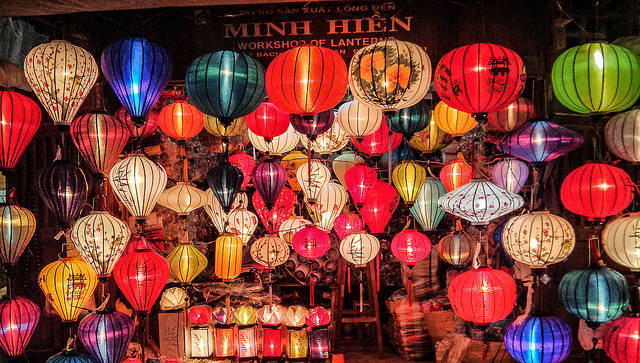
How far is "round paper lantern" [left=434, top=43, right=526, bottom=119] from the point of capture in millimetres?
3068

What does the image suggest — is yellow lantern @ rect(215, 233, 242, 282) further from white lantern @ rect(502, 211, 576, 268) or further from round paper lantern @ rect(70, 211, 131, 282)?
white lantern @ rect(502, 211, 576, 268)

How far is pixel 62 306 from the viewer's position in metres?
3.65

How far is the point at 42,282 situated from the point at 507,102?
338 cm

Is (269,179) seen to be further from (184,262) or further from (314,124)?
(184,262)

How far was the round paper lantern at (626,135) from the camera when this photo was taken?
367 cm

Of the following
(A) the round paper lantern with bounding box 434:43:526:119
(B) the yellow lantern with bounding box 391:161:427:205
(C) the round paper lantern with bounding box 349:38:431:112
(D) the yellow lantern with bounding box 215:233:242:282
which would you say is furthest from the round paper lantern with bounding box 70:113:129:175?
(B) the yellow lantern with bounding box 391:161:427:205

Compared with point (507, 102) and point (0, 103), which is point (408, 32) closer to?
point (507, 102)

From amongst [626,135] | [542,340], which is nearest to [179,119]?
[542,340]

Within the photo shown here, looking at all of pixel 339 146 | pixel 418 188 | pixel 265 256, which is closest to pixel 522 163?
pixel 418 188

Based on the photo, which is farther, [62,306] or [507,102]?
[62,306]

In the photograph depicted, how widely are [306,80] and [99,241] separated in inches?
71.6

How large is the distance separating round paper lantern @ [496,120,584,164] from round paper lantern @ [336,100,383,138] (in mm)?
1098

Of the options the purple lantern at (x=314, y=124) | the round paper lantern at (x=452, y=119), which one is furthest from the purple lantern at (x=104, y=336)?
the round paper lantern at (x=452, y=119)

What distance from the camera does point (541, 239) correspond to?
3.68 meters
